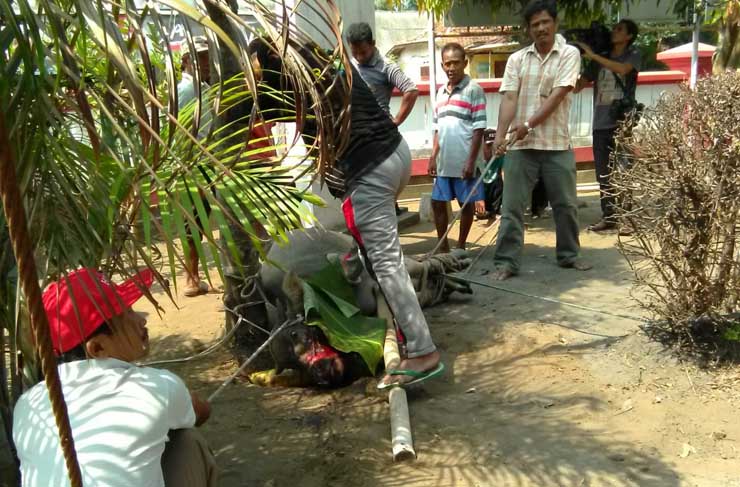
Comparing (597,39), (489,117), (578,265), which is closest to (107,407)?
(578,265)

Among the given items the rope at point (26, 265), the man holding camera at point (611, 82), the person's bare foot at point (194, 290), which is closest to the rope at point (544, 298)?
the man holding camera at point (611, 82)

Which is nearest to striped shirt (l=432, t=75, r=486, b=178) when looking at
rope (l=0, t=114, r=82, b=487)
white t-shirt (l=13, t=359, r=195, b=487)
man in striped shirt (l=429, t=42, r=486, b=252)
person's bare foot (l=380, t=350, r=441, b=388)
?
man in striped shirt (l=429, t=42, r=486, b=252)

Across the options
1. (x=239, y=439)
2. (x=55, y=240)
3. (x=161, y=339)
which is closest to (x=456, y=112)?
(x=161, y=339)

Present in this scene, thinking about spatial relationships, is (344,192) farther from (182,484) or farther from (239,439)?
(182,484)

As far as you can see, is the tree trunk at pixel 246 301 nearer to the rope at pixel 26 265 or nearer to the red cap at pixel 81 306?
the red cap at pixel 81 306

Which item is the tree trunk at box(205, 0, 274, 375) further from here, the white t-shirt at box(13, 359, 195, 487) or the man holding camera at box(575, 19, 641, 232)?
the man holding camera at box(575, 19, 641, 232)

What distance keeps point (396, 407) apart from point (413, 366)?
0.29 metres

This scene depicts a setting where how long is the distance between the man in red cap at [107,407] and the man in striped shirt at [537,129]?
333cm

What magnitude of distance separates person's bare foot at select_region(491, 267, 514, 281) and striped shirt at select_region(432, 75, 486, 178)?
99 centimetres

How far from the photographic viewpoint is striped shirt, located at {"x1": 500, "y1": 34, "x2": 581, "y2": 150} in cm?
483

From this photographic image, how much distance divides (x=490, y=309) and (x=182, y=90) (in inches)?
105

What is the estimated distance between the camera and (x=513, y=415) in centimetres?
325

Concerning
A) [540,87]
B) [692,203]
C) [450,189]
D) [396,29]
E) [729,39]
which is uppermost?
[396,29]

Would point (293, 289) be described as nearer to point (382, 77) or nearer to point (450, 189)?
point (382, 77)
